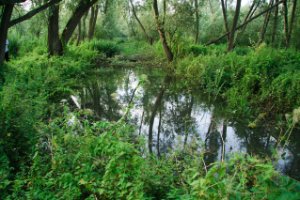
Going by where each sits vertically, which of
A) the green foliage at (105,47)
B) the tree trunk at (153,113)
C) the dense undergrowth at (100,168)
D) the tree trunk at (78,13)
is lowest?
the tree trunk at (153,113)

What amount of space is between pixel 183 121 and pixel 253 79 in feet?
9.09

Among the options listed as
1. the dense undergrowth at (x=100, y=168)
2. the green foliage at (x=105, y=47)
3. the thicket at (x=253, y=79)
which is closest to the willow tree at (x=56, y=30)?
the thicket at (x=253, y=79)

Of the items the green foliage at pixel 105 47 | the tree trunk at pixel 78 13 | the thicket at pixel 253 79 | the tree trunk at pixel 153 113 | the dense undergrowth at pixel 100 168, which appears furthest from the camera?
the green foliage at pixel 105 47

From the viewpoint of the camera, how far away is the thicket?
852 cm

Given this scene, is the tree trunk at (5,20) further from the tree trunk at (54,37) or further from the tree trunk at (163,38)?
the tree trunk at (163,38)

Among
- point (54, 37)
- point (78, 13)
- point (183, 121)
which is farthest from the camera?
point (54, 37)

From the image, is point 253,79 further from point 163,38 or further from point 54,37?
point 54,37

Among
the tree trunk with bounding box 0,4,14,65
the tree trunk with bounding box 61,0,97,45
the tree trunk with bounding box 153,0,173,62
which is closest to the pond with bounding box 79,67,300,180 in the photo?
the tree trunk with bounding box 0,4,14,65

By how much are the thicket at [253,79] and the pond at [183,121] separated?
49cm

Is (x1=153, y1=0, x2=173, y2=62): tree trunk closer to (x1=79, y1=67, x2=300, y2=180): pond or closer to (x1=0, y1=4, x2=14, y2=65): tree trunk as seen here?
(x1=79, y1=67, x2=300, y2=180): pond

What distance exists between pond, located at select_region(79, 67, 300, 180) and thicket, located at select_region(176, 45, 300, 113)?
0.49 metres

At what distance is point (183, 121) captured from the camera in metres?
8.48

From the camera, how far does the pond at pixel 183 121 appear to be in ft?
19.5

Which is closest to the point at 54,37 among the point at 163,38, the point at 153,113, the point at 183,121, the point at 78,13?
the point at 78,13
